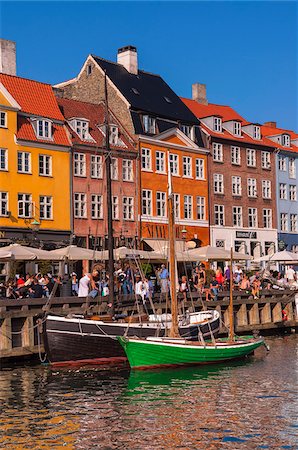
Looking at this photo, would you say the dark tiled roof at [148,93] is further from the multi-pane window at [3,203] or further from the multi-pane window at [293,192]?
the multi-pane window at [293,192]

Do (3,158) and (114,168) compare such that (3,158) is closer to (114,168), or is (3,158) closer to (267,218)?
(114,168)

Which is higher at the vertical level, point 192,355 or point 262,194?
point 262,194

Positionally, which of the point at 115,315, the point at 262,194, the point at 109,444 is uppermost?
the point at 262,194

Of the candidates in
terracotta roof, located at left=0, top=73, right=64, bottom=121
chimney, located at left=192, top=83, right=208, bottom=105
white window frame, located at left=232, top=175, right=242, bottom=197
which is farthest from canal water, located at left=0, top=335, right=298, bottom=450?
chimney, located at left=192, top=83, right=208, bottom=105

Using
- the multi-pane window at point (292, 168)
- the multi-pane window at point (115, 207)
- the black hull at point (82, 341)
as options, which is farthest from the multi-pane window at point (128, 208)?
the black hull at point (82, 341)

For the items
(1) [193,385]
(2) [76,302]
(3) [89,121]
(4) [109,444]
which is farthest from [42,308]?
(3) [89,121]

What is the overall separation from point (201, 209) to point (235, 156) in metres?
6.21

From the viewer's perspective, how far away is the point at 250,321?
127 ft

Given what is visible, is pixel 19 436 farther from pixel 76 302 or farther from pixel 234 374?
pixel 76 302

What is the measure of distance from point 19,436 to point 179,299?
18364 millimetres

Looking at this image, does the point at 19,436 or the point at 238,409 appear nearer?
the point at 19,436

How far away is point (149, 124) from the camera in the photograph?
2099 inches

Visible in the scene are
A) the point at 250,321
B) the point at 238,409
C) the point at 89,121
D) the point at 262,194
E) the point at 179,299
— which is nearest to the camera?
the point at 238,409

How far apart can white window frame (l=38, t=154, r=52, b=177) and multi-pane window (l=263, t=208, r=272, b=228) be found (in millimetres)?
21096
